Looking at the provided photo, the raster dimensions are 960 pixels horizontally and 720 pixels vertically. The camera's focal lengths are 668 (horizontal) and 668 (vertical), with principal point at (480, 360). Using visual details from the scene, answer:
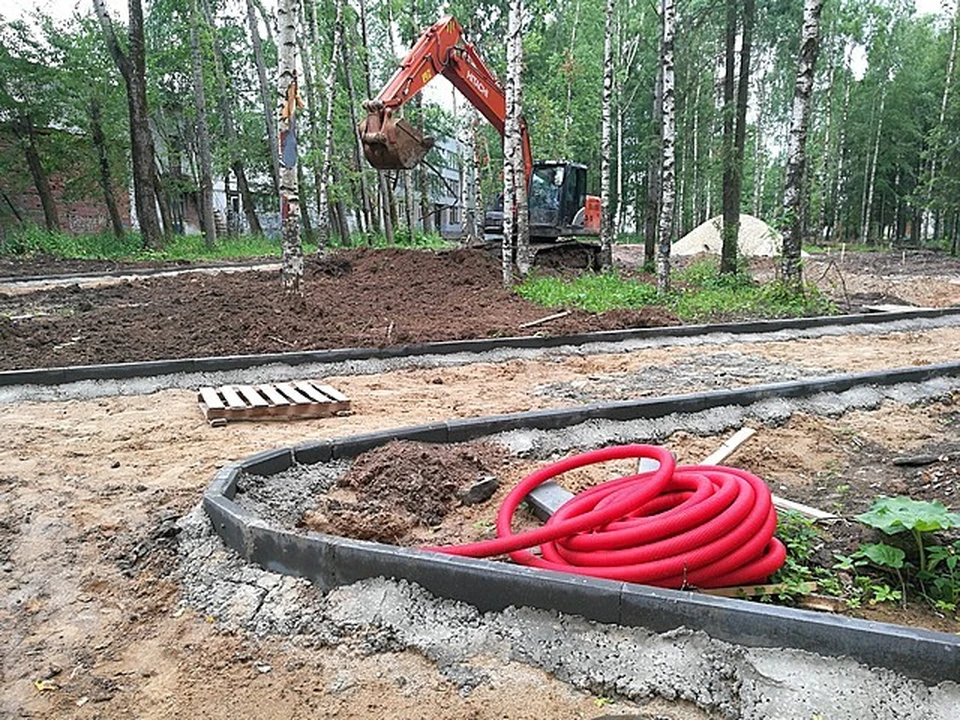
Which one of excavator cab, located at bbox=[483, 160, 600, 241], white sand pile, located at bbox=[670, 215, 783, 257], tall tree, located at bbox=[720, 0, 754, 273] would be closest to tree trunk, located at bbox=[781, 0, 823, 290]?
tall tree, located at bbox=[720, 0, 754, 273]

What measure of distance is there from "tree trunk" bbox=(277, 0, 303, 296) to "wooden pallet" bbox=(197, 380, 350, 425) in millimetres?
3684

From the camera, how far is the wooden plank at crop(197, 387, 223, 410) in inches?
195

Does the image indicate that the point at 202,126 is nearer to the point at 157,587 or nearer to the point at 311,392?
the point at 311,392

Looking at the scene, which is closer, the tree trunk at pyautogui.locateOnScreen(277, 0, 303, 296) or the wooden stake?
the tree trunk at pyautogui.locateOnScreen(277, 0, 303, 296)

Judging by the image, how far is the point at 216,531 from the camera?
3.06 metres

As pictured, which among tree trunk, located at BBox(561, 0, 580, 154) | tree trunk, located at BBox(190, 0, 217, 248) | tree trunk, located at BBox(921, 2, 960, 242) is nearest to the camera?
tree trunk, located at BBox(190, 0, 217, 248)

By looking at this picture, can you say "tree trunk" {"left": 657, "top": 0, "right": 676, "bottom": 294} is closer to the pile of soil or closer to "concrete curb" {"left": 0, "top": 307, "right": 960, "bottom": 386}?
the pile of soil

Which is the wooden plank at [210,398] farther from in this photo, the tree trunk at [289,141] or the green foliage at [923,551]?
the green foliage at [923,551]

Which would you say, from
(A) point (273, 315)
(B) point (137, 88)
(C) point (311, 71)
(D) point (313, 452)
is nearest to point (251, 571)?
(D) point (313, 452)

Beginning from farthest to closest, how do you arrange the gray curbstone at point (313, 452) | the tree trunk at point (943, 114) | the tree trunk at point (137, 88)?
1. the tree trunk at point (943, 114)
2. the tree trunk at point (137, 88)
3. the gray curbstone at point (313, 452)

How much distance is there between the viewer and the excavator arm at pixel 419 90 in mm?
10227

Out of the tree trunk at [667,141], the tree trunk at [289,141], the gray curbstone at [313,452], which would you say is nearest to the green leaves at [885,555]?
the gray curbstone at [313,452]

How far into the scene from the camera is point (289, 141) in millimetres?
8609

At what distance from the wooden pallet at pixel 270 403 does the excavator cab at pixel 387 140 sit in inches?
227
